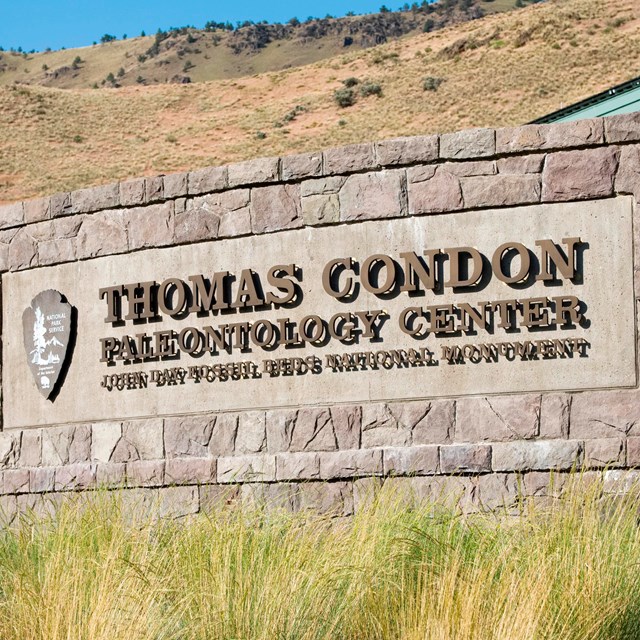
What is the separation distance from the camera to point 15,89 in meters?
56.4

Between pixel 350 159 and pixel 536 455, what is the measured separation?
291 cm

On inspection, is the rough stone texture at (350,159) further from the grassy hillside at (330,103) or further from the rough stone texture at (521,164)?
the grassy hillside at (330,103)

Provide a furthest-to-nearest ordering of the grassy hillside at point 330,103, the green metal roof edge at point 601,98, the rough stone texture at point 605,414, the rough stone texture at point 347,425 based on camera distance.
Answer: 1. the grassy hillside at point 330,103
2. the green metal roof edge at point 601,98
3. the rough stone texture at point 347,425
4. the rough stone texture at point 605,414

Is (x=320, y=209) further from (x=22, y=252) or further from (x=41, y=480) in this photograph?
(x=41, y=480)

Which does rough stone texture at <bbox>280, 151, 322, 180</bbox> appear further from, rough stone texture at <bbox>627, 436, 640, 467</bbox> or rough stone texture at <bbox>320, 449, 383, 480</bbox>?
rough stone texture at <bbox>627, 436, 640, 467</bbox>

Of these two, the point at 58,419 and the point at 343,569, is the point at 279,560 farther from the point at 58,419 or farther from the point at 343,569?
the point at 58,419

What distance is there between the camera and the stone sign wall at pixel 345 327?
938 centimetres

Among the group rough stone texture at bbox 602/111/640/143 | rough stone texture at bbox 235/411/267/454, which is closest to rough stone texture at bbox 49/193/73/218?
rough stone texture at bbox 235/411/267/454

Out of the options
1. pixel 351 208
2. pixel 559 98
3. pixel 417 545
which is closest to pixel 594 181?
pixel 351 208

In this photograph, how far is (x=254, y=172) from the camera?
1052 centimetres

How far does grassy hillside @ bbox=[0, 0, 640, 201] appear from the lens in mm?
43500

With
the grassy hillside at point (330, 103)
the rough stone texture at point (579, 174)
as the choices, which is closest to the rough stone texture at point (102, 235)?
the rough stone texture at point (579, 174)

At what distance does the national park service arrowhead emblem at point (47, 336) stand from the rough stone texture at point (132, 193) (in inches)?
45.8

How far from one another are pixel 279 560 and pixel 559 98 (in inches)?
1483
